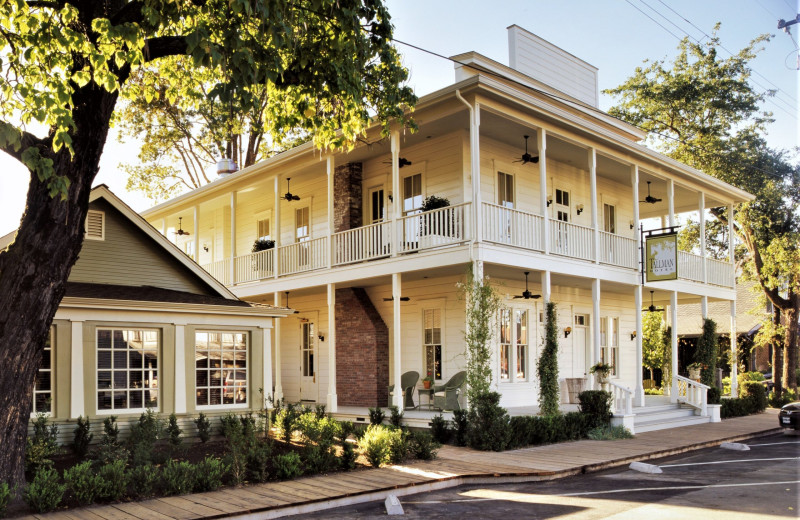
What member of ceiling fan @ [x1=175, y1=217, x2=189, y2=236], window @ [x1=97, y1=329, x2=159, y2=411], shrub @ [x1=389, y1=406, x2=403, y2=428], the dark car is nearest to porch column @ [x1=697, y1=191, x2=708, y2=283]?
the dark car

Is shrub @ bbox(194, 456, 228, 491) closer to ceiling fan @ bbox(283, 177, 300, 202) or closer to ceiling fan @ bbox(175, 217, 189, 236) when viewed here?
ceiling fan @ bbox(283, 177, 300, 202)

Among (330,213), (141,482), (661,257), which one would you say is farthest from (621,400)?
(141,482)

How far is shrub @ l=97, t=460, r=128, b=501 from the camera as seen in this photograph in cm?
879

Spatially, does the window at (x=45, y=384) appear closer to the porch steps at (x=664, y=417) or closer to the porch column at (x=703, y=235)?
the porch steps at (x=664, y=417)

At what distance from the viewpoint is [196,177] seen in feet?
115

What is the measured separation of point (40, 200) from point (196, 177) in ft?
87.7

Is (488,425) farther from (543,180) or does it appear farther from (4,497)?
(4,497)

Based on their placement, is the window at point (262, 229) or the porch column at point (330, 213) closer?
the porch column at point (330, 213)

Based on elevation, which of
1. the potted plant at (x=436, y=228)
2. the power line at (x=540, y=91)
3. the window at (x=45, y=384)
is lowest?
the window at (x=45, y=384)

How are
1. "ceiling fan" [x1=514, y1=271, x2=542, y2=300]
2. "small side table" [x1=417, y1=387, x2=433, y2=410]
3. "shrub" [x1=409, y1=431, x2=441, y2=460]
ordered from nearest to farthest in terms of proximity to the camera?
"shrub" [x1=409, y1=431, x2=441, y2=460] < "small side table" [x1=417, y1=387, x2=433, y2=410] < "ceiling fan" [x1=514, y1=271, x2=542, y2=300]

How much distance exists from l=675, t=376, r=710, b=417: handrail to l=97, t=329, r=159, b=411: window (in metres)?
13.7

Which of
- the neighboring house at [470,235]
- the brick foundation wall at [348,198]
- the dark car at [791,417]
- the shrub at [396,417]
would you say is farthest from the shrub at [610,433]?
the brick foundation wall at [348,198]

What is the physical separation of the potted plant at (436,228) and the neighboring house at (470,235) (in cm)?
6

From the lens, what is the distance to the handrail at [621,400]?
1588 cm
